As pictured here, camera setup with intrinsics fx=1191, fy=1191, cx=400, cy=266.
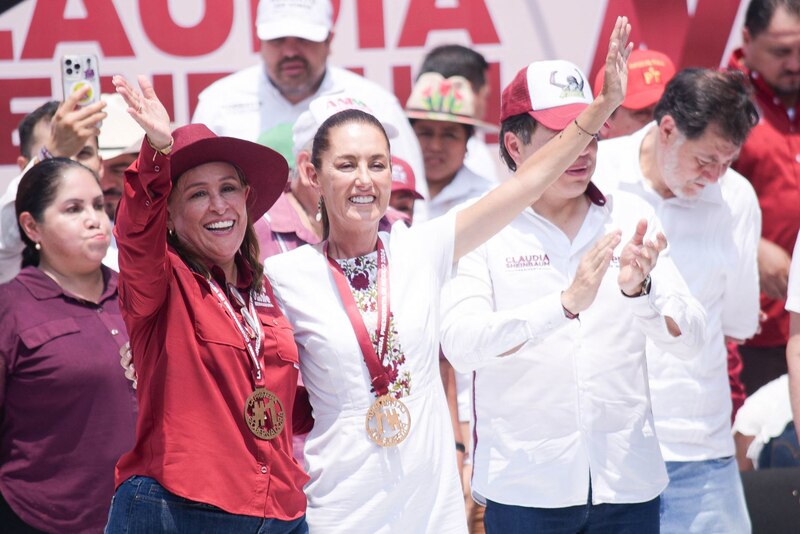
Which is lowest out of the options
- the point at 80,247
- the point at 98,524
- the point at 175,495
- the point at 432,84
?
the point at 98,524

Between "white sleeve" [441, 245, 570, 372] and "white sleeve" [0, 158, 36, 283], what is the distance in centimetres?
183

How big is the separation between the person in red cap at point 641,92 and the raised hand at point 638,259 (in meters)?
2.03

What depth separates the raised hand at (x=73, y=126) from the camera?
4387 millimetres

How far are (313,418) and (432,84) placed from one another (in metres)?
2.82

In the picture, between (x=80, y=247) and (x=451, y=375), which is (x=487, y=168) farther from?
(x=80, y=247)

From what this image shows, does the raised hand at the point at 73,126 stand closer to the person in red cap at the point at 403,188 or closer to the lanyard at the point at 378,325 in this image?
the person in red cap at the point at 403,188

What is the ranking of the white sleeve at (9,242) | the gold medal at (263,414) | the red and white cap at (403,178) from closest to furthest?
the gold medal at (263,414), the white sleeve at (9,242), the red and white cap at (403,178)

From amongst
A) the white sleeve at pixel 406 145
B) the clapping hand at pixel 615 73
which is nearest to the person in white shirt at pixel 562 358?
the clapping hand at pixel 615 73

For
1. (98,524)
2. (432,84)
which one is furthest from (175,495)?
(432,84)

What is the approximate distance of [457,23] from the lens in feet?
19.5

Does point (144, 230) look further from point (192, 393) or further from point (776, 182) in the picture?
point (776, 182)

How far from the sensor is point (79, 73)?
4.58 metres

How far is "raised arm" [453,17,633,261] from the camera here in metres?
3.12

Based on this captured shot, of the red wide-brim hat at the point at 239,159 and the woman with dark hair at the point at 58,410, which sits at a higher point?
the red wide-brim hat at the point at 239,159
